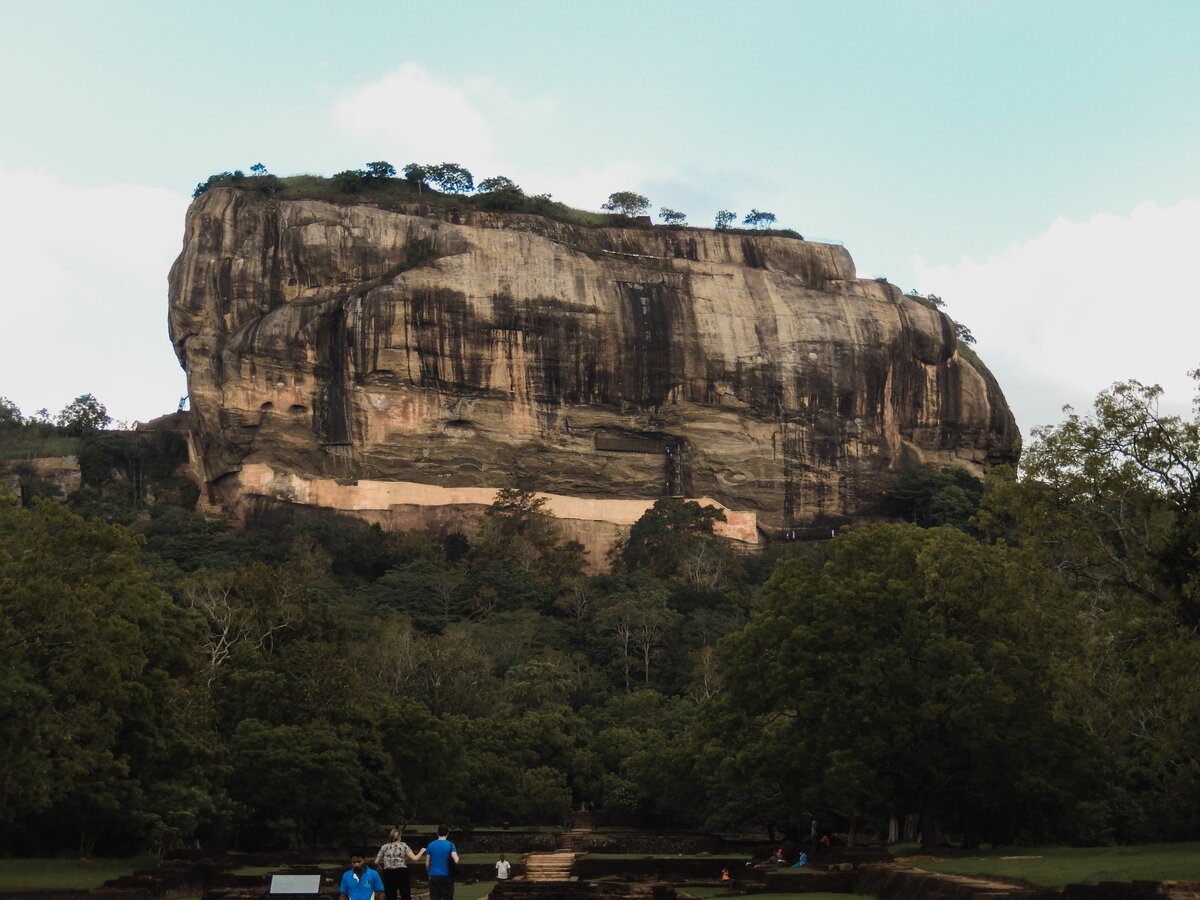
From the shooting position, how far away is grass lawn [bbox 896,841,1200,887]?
18.3 m

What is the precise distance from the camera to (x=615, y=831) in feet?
135

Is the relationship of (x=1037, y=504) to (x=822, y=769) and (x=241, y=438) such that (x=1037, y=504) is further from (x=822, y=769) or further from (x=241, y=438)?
(x=241, y=438)

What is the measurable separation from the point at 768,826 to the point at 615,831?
578cm

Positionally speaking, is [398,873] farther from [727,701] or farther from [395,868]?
[727,701]

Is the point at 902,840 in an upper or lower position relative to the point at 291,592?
lower

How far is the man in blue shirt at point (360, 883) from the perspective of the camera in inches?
604

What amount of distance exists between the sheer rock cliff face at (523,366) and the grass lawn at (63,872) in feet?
144

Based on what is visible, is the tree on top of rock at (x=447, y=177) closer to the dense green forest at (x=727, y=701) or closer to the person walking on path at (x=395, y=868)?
the dense green forest at (x=727, y=701)

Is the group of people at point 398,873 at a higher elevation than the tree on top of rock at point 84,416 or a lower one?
lower

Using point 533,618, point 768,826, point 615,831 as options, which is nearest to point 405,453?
point 533,618

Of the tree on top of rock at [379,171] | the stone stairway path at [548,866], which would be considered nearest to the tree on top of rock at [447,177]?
the tree on top of rock at [379,171]

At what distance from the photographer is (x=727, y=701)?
32.2 m

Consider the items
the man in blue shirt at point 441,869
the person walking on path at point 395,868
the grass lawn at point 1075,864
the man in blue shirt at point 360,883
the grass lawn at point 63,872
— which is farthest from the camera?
the grass lawn at point 63,872

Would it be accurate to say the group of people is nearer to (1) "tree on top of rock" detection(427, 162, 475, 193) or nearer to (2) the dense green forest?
(2) the dense green forest
